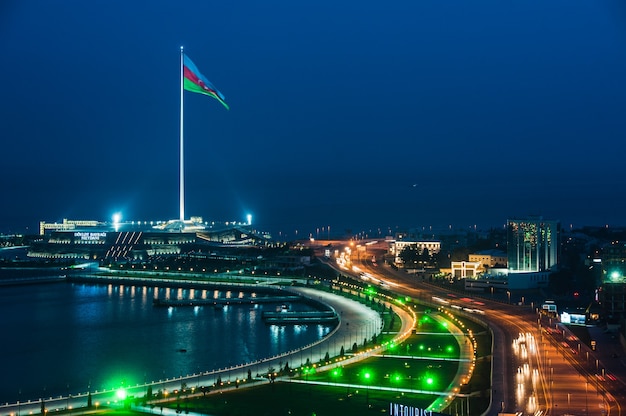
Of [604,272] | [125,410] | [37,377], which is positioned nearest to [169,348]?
[37,377]

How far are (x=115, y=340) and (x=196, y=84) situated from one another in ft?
41.7

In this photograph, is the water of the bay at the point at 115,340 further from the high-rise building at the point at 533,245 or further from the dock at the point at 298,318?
the high-rise building at the point at 533,245

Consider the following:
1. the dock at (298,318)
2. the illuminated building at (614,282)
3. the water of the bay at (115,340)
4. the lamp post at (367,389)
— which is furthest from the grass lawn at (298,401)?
the illuminated building at (614,282)

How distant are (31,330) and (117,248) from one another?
20189 millimetres

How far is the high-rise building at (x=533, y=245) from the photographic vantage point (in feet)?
79.7

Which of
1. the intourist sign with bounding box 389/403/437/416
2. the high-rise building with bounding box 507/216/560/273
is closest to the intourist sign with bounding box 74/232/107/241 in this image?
the high-rise building with bounding box 507/216/560/273

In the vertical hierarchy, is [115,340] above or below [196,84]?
below

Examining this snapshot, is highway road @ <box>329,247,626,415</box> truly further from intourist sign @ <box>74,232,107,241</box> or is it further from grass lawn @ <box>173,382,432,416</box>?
intourist sign @ <box>74,232,107,241</box>

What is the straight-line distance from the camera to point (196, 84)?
2672 centimetres

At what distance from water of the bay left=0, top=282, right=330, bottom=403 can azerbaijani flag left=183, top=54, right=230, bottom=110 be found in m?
6.80

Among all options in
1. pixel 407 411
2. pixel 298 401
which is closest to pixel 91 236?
pixel 298 401

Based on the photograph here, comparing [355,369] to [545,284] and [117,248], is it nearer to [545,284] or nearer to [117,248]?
[545,284]

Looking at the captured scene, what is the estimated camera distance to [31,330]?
1717 cm

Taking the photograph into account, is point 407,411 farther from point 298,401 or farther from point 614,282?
point 614,282
